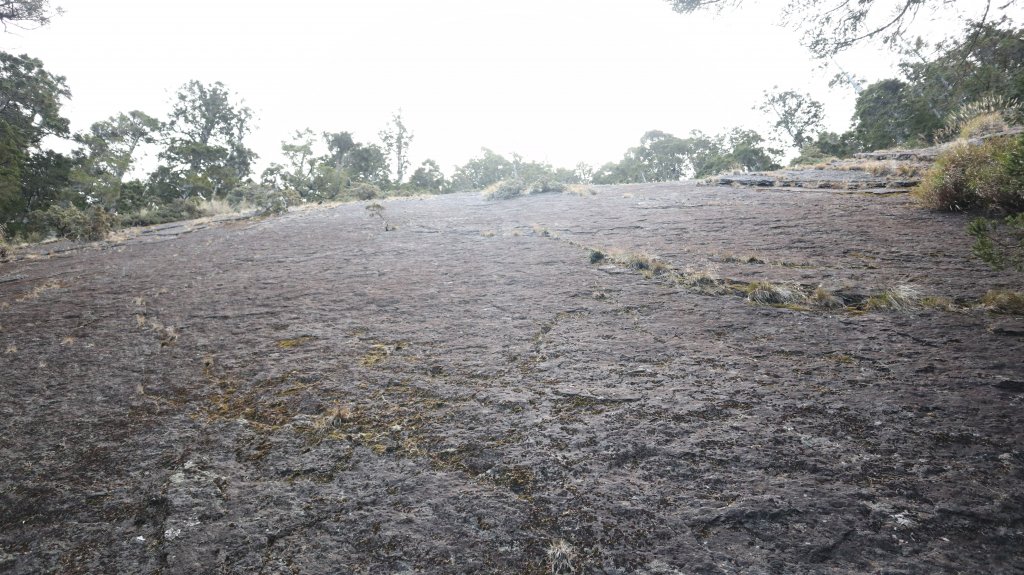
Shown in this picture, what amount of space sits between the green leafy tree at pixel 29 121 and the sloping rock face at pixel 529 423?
25.5 m

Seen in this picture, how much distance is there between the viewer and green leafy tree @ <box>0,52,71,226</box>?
20.9m

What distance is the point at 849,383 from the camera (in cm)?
259

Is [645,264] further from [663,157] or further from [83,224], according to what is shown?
[663,157]

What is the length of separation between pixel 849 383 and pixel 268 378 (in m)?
3.91

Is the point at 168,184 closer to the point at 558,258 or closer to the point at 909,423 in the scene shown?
the point at 558,258

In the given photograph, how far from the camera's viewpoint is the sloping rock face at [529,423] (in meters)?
1.79

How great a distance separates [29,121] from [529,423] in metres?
36.1

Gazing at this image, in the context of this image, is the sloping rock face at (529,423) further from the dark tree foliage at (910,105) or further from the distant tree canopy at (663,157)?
the distant tree canopy at (663,157)

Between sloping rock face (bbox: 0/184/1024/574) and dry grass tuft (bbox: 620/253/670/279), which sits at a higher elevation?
dry grass tuft (bbox: 620/253/670/279)

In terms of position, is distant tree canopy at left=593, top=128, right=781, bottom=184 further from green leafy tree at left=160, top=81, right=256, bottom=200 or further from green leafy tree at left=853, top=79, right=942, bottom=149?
green leafy tree at left=160, top=81, right=256, bottom=200

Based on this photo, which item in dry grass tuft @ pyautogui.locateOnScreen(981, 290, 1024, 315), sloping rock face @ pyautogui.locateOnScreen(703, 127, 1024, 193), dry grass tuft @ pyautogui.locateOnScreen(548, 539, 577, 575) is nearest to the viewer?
dry grass tuft @ pyautogui.locateOnScreen(548, 539, 577, 575)

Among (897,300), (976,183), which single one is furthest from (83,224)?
(976,183)

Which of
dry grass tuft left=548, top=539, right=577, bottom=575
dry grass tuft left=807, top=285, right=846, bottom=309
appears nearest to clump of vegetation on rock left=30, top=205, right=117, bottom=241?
dry grass tuft left=548, top=539, right=577, bottom=575

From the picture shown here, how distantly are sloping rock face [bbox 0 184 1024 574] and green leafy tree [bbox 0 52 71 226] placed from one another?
2549 cm
